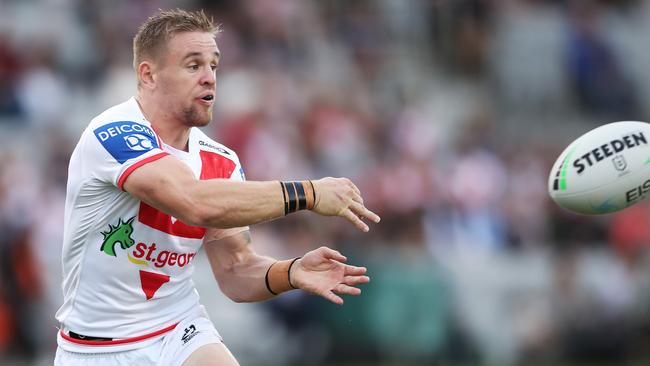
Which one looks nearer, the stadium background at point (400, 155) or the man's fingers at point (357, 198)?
the man's fingers at point (357, 198)

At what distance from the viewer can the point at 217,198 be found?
5773mm

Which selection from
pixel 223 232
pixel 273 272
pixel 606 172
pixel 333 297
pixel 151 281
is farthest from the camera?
pixel 606 172

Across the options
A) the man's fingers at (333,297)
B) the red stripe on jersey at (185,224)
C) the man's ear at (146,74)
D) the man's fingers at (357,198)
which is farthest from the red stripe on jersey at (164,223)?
the man's fingers at (357,198)

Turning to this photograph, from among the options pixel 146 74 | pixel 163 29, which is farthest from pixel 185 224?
pixel 163 29

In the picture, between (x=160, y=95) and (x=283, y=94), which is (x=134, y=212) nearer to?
(x=160, y=95)

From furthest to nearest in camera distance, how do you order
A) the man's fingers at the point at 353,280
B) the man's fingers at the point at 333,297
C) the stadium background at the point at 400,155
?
the stadium background at the point at 400,155 → the man's fingers at the point at 353,280 → the man's fingers at the point at 333,297

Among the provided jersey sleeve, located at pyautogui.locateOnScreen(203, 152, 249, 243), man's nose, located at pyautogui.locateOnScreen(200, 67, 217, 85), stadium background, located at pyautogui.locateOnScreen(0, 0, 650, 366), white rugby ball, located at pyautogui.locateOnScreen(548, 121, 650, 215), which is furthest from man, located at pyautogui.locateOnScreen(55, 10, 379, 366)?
stadium background, located at pyautogui.locateOnScreen(0, 0, 650, 366)

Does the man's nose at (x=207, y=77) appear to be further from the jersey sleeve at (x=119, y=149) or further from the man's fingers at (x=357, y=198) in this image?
the man's fingers at (x=357, y=198)

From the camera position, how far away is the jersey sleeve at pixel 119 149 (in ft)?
19.2

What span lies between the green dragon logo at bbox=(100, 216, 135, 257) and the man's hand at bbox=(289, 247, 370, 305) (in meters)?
0.93

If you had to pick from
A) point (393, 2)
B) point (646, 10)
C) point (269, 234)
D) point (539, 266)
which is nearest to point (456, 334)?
point (539, 266)

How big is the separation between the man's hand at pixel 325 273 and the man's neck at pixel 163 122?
38.8 inches

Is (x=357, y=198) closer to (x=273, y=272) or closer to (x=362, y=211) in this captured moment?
(x=362, y=211)

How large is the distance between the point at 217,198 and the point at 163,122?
0.80 metres
